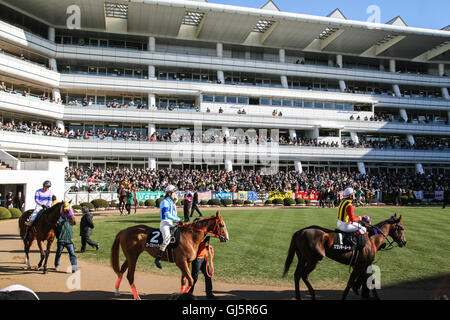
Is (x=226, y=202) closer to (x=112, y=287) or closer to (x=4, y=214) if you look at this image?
(x=4, y=214)

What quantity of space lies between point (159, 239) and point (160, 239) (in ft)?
0.08

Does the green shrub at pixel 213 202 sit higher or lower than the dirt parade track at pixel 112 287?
higher

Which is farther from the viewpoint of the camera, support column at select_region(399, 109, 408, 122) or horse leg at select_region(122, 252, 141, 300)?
support column at select_region(399, 109, 408, 122)

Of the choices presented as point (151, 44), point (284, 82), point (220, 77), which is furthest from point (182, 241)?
point (284, 82)

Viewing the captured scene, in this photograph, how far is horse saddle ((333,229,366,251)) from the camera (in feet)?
23.5

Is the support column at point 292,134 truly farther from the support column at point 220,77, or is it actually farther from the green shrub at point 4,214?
the green shrub at point 4,214

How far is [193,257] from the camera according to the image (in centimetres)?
701

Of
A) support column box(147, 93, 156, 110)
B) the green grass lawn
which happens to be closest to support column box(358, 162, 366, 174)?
support column box(147, 93, 156, 110)

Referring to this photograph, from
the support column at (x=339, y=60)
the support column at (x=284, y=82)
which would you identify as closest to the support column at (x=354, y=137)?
the support column at (x=339, y=60)

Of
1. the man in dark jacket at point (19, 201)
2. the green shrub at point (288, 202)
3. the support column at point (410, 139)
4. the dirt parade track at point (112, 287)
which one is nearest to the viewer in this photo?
the dirt parade track at point (112, 287)

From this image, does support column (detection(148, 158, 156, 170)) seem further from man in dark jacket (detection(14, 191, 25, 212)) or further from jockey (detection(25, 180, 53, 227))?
jockey (detection(25, 180, 53, 227))

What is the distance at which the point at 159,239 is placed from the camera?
721cm

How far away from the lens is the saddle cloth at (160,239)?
23.4 feet

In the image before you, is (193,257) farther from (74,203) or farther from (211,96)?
(211,96)
